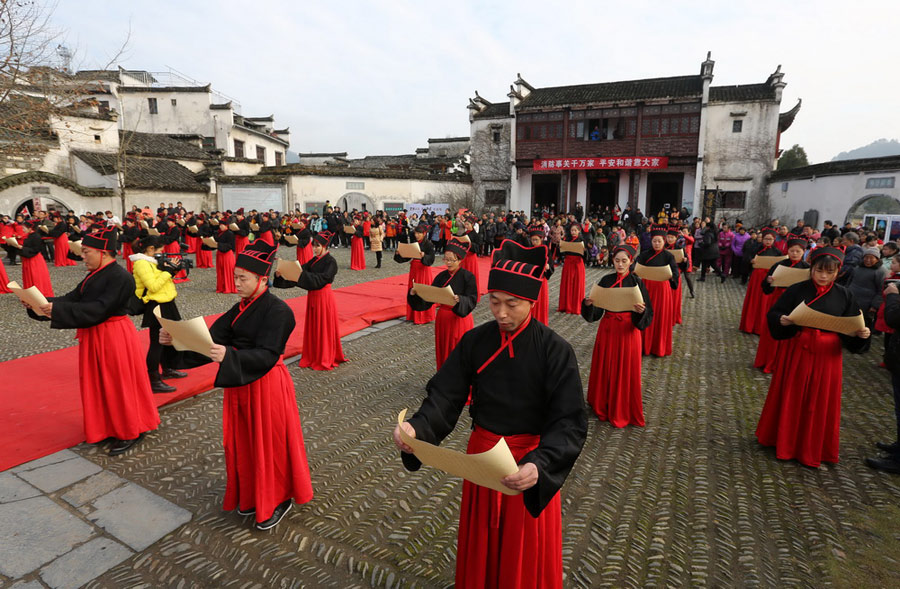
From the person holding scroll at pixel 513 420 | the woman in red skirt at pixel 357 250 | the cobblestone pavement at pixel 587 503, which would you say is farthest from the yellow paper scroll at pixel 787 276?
the woman in red skirt at pixel 357 250

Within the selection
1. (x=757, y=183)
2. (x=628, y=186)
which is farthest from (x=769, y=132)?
(x=628, y=186)

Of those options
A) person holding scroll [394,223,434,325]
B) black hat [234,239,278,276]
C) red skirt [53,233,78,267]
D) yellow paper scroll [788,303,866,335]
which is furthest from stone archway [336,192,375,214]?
yellow paper scroll [788,303,866,335]

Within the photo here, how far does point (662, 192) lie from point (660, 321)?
23887 millimetres

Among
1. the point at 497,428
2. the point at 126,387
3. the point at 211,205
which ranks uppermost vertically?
the point at 211,205

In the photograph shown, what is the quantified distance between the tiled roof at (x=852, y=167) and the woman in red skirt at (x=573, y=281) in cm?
1336

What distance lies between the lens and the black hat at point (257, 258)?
11.0 ft

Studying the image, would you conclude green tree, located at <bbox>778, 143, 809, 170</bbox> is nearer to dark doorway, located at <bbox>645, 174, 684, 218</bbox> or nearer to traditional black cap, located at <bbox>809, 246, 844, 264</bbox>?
dark doorway, located at <bbox>645, 174, 684, 218</bbox>

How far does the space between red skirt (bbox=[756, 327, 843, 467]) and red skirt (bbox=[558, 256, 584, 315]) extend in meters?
5.96

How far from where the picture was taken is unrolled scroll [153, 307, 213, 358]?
115 inches

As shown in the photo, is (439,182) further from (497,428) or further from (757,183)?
(497,428)

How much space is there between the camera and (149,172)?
26.4 metres

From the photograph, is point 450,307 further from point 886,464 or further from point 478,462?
point 886,464

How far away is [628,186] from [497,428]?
2865cm

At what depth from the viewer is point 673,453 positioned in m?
4.52
